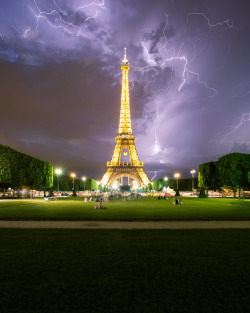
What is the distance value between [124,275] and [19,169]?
4244 centimetres

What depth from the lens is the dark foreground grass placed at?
3977 mm

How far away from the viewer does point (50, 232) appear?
10.7 meters

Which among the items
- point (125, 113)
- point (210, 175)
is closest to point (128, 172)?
point (125, 113)

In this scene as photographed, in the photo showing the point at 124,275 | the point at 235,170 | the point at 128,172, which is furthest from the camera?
the point at 128,172

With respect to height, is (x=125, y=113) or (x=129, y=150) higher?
(x=125, y=113)

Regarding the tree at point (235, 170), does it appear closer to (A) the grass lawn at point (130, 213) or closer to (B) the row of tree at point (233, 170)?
(B) the row of tree at point (233, 170)

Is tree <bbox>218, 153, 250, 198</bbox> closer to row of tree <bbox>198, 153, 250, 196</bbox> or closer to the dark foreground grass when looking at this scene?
row of tree <bbox>198, 153, 250, 196</bbox>

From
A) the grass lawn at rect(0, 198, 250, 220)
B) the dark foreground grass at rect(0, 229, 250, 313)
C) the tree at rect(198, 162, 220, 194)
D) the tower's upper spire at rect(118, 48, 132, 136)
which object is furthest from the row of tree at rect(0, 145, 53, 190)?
the tower's upper spire at rect(118, 48, 132, 136)

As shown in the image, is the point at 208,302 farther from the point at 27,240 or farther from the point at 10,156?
the point at 10,156

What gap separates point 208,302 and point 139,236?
5.76 m

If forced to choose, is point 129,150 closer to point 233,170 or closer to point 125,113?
A: point 125,113

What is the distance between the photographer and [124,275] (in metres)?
5.26

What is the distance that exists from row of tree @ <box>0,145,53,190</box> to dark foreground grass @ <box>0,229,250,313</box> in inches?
1396

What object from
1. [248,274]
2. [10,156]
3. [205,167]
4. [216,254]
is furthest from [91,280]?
[205,167]
